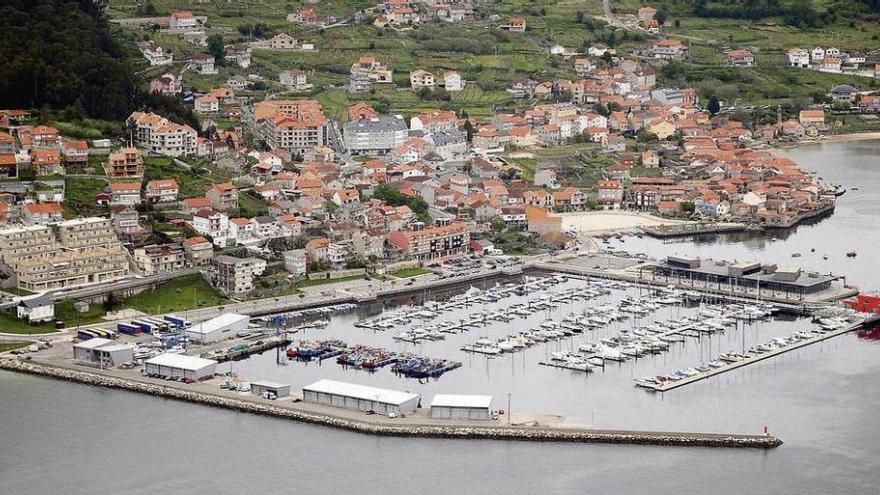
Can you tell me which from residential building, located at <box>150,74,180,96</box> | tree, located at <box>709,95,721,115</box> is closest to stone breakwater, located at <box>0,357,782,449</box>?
residential building, located at <box>150,74,180,96</box>

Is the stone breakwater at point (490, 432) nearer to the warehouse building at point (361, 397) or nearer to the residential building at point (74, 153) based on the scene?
the warehouse building at point (361, 397)

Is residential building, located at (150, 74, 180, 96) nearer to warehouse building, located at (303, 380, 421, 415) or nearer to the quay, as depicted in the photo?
warehouse building, located at (303, 380, 421, 415)

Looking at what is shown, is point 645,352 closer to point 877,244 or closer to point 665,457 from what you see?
point 665,457

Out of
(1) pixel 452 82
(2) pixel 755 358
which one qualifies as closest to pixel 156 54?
(1) pixel 452 82

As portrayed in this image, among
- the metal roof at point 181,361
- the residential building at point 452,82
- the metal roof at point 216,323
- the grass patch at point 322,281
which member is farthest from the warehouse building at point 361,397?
the residential building at point 452,82

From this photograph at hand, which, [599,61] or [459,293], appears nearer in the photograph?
[459,293]

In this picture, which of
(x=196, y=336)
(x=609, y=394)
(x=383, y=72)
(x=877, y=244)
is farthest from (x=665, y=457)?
(x=383, y=72)
